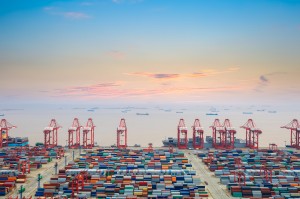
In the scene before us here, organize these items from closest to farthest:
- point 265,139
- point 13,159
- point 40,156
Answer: point 13,159
point 40,156
point 265,139

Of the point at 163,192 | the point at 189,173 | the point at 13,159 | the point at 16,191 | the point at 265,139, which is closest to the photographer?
the point at 163,192

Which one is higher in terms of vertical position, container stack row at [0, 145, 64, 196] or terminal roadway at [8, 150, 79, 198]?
container stack row at [0, 145, 64, 196]

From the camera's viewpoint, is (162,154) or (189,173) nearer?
(189,173)


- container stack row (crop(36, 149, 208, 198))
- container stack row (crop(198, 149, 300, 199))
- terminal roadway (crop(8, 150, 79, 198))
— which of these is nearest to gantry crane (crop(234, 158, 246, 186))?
container stack row (crop(198, 149, 300, 199))

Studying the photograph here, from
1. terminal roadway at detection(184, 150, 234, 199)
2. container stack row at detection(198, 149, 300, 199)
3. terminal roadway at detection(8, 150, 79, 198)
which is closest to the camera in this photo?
container stack row at detection(198, 149, 300, 199)

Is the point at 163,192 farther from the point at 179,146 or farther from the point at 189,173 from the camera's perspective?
the point at 179,146

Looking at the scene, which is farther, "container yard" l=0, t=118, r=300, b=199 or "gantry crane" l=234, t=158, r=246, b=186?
"gantry crane" l=234, t=158, r=246, b=186

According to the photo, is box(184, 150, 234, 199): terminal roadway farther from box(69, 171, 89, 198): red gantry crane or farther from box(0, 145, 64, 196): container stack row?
box(0, 145, 64, 196): container stack row

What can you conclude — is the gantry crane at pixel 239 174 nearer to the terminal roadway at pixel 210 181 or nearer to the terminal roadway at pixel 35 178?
the terminal roadway at pixel 210 181

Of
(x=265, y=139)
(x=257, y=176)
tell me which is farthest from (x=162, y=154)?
(x=265, y=139)

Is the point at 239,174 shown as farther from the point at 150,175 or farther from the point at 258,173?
the point at 150,175
